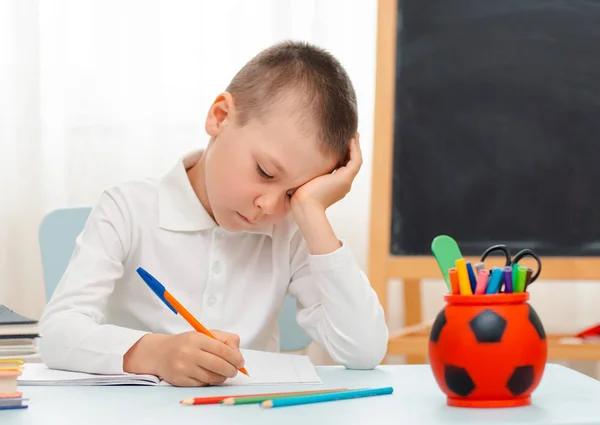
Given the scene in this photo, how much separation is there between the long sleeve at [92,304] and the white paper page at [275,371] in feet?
0.47

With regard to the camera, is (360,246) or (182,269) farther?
(360,246)

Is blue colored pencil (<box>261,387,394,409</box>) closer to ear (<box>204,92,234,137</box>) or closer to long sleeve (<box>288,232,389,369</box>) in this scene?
long sleeve (<box>288,232,389,369</box>)

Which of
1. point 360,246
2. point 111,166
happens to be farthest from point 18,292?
point 360,246

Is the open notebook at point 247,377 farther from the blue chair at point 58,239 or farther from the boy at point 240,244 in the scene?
the blue chair at point 58,239

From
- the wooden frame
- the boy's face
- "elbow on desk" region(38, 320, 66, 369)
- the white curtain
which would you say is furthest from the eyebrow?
the white curtain

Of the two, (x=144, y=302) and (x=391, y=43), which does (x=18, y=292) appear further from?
(x=391, y=43)

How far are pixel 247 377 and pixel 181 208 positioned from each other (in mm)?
411

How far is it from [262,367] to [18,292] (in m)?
1.29

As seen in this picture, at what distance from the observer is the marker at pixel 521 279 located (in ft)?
2.46

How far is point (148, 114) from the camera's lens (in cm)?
208

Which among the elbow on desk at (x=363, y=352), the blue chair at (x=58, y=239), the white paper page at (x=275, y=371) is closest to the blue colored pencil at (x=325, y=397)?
the white paper page at (x=275, y=371)

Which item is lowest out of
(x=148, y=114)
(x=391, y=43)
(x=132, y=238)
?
(x=132, y=238)

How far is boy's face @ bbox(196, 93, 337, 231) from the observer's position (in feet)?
3.52

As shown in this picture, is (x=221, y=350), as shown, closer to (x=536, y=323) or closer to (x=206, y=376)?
(x=206, y=376)
